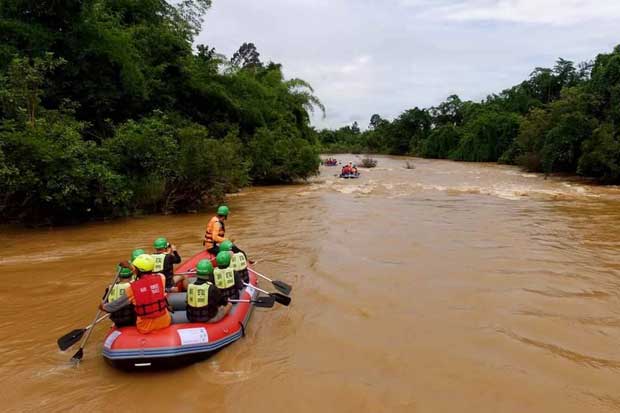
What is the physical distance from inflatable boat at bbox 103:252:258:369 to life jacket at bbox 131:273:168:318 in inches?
8.9

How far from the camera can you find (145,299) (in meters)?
4.77

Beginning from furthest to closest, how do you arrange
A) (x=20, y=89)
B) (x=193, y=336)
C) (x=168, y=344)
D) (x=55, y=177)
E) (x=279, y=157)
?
1. (x=279, y=157)
2. (x=20, y=89)
3. (x=55, y=177)
4. (x=193, y=336)
5. (x=168, y=344)

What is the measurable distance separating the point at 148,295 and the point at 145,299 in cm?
5

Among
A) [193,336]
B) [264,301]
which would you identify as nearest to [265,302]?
[264,301]

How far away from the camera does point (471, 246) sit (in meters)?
10.3

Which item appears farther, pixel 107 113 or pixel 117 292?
pixel 107 113

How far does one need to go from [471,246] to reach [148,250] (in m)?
7.49

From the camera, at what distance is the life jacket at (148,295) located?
4.77 metres

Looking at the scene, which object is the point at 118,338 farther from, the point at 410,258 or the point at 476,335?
the point at 410,258

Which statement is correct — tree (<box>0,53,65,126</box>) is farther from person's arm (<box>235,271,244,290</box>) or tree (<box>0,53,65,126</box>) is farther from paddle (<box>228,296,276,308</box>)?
paddle (<box>228,296,276,308</box>)

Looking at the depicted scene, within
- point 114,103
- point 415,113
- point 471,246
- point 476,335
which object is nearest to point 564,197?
point 471,246

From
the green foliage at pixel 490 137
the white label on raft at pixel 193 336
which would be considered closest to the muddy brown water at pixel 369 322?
the white label on raft at pixel 193 336

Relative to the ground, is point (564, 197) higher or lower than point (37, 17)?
lower

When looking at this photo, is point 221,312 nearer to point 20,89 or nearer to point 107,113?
point 20,89
